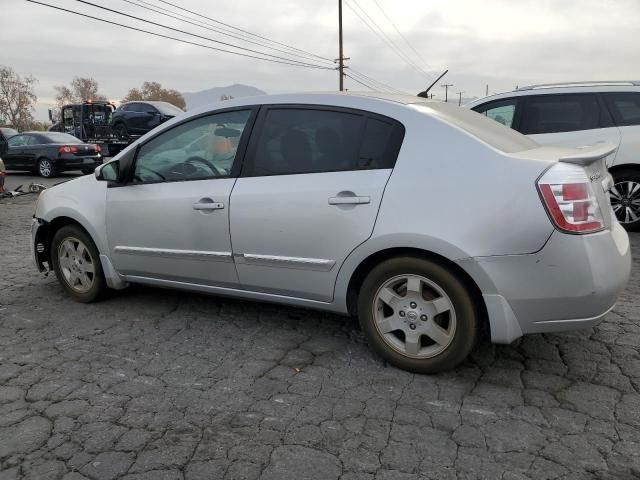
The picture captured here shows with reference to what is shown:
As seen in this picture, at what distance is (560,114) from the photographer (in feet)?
22.4

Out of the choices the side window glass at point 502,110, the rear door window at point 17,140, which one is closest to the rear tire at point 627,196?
the side window glass at point 502,110

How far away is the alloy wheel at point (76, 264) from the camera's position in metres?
4.36

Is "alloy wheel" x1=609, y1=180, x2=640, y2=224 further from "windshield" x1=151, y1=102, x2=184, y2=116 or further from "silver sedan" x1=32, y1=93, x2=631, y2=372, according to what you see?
"windshield" x1=151, y1=102, x2=184, y2=116

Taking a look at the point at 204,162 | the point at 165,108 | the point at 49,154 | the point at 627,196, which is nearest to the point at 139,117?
the point at 165,108

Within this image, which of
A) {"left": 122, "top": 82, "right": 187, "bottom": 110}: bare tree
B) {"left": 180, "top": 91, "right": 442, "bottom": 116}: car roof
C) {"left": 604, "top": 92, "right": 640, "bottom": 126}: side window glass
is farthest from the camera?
{"left": 122, "top": 82, "right": 187, "bottom": 110}: bare tree

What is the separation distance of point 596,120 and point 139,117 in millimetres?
16078

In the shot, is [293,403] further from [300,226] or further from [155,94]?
[155,94]

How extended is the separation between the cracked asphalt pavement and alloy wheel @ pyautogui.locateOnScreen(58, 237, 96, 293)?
0.40m

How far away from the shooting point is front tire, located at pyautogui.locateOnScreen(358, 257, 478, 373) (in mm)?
2850

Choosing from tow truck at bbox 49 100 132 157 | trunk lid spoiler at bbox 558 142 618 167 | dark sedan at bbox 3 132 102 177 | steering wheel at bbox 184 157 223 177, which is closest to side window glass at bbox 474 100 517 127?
trunk lid spoiler at bbox 558 142 618 167

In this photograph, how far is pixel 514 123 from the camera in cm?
705

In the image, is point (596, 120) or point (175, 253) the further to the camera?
point (596, 120)

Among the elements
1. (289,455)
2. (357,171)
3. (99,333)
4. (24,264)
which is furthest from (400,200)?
(24,264)

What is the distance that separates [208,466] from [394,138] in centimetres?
197
